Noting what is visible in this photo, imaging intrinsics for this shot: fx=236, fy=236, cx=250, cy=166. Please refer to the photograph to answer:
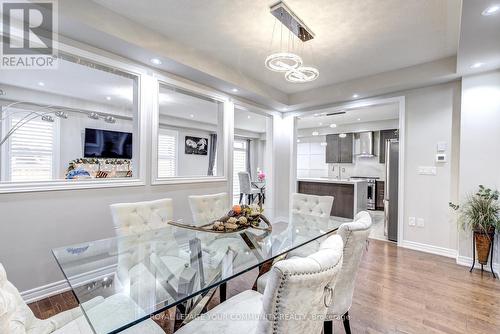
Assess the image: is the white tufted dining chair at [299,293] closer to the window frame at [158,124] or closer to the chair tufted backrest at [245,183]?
the window frame at [158,124]

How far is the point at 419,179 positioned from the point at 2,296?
14.9 ft

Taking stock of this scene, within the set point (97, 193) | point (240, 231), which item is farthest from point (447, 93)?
point (97, 193)

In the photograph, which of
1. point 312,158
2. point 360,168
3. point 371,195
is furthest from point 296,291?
point 312,158

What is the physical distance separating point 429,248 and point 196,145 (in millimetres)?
6382

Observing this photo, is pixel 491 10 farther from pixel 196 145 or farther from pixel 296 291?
pixel 196 145

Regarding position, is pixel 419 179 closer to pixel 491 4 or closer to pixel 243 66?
pixel 491 4

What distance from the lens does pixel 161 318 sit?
1.95 m

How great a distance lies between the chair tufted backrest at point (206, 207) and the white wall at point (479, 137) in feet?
10.5

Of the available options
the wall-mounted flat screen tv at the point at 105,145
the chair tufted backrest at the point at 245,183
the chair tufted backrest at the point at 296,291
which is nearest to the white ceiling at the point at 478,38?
the chair tufted backrest at the point at 296,291

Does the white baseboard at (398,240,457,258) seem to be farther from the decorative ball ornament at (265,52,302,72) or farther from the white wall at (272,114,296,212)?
the decorative ball ornament at (265,52,302,72)

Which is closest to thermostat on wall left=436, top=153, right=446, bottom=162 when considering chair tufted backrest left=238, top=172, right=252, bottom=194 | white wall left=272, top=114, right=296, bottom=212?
white wall left=272, top=114, right=296, bottom=212

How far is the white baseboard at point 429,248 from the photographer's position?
134 inches

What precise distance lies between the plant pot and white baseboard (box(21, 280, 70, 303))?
4722mm

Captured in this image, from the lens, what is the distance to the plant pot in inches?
112
